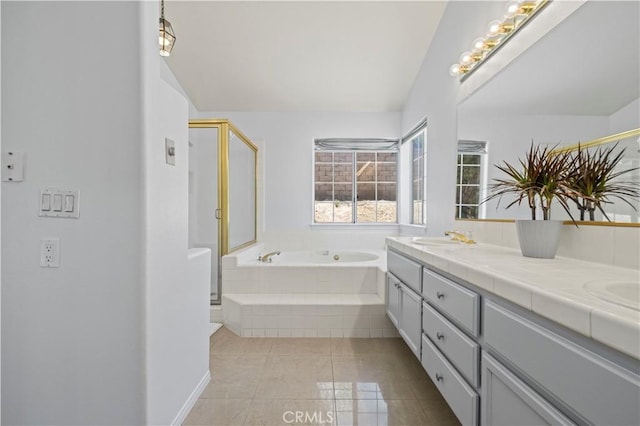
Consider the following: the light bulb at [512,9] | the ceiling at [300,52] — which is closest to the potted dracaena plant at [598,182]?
the light bulb at [512,9]

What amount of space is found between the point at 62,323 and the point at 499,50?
108 inches

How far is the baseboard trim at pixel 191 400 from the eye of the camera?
60.3 inches

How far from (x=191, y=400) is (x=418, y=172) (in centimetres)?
343

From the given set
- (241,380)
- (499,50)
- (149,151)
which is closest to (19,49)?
(149,151)

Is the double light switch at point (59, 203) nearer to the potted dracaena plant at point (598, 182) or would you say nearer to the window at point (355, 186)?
the potted dracaena plant at point (598, 182)

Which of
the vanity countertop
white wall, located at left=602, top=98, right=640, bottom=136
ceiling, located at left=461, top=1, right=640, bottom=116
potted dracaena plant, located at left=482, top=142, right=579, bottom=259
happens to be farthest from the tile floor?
ceiling, located at left=461, top=1, right=640, bottom=116

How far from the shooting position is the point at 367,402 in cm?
175

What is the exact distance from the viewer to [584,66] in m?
1.39

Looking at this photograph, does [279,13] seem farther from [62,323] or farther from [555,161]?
[62,323]

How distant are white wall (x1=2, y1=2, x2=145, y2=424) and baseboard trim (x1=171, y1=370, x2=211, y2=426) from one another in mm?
347

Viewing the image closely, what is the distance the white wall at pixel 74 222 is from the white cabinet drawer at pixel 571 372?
129 cm

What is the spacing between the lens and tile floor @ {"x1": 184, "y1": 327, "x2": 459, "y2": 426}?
1629 millimetres

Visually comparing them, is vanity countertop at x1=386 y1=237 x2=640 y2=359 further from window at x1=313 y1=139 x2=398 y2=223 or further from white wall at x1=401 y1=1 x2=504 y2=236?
window at x1=313 y1=139 x2=398 y2=223

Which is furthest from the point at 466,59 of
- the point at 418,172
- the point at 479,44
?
the point at 418,172
